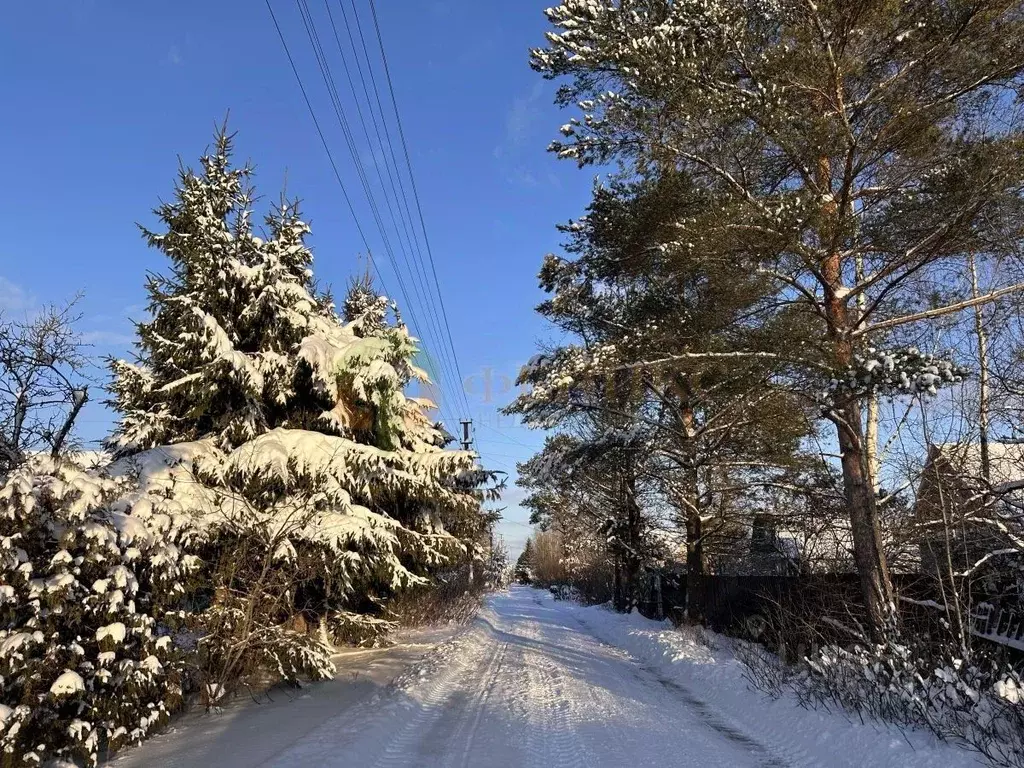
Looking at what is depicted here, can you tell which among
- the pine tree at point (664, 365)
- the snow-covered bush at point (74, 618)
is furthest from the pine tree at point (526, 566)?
the snow-covered bush at point (74, 618)

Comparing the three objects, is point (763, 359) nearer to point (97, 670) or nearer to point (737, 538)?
point (97, 670)

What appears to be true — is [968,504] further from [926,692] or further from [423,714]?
[423,714]

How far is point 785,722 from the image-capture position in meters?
7.28

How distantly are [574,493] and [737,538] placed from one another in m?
8.43

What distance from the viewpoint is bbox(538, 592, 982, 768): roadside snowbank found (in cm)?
557

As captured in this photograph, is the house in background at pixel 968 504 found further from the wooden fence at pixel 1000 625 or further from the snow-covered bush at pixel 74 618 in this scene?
the snow-covered bush at pixel 74 618

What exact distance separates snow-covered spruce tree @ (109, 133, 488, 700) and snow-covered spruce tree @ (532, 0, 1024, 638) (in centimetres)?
541

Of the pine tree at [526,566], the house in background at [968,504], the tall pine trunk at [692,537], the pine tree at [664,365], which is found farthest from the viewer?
the pine tree at [526,566]

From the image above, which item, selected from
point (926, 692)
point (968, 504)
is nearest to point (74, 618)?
point (926, 692)

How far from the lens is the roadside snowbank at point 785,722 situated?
219 inches

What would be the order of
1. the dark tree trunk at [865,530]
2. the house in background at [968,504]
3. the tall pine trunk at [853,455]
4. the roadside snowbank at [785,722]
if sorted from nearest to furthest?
the roadside snowbank at [785,722] < the house in background at [968,504] < the tall pine trunk at [853,455] < the dark tree trunk at [865,530]

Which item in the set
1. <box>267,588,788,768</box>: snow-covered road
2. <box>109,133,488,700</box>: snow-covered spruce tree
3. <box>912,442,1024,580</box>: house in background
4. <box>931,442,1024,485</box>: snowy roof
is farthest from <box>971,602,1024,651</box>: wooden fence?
<box>109,133,488,700</box>: snow-covered spruce tree

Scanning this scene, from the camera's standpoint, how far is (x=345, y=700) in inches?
308

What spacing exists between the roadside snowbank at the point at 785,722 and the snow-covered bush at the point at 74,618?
20.2 feet
